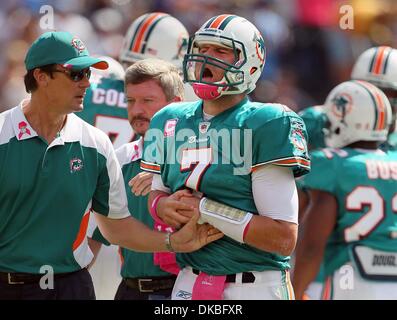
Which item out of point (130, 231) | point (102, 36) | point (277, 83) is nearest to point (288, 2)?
point (277, 83)

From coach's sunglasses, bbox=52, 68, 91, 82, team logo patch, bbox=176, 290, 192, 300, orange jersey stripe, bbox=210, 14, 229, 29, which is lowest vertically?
team logo patch, bbox=176, 290, 192, 300

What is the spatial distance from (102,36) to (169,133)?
8.05 m

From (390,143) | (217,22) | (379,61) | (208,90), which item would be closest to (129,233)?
(208,90)

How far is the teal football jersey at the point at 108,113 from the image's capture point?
6922 mm

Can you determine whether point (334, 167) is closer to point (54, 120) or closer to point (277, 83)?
point (54, 120)

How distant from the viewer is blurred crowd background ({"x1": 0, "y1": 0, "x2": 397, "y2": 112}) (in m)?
12.5

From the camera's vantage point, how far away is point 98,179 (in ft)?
16.8

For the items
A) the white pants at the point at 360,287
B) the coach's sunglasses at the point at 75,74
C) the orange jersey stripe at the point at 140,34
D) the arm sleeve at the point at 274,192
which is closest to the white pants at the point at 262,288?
the arm sleeve at the point at 274,192

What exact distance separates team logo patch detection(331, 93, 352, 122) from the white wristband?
2706 mm

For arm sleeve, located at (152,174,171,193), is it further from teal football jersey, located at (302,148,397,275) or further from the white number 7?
teal football jersey, located at (302,148,397,275)

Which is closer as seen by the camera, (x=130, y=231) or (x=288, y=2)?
(x=130, y=231)

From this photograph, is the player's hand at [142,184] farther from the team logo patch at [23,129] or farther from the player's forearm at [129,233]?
the team logo patch at [23,129]

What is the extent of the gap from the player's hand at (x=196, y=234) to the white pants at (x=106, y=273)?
2.04 m

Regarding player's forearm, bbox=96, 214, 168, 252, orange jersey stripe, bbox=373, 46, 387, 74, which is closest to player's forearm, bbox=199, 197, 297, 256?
player's forearm, bbox=96, 214, 168, 252
